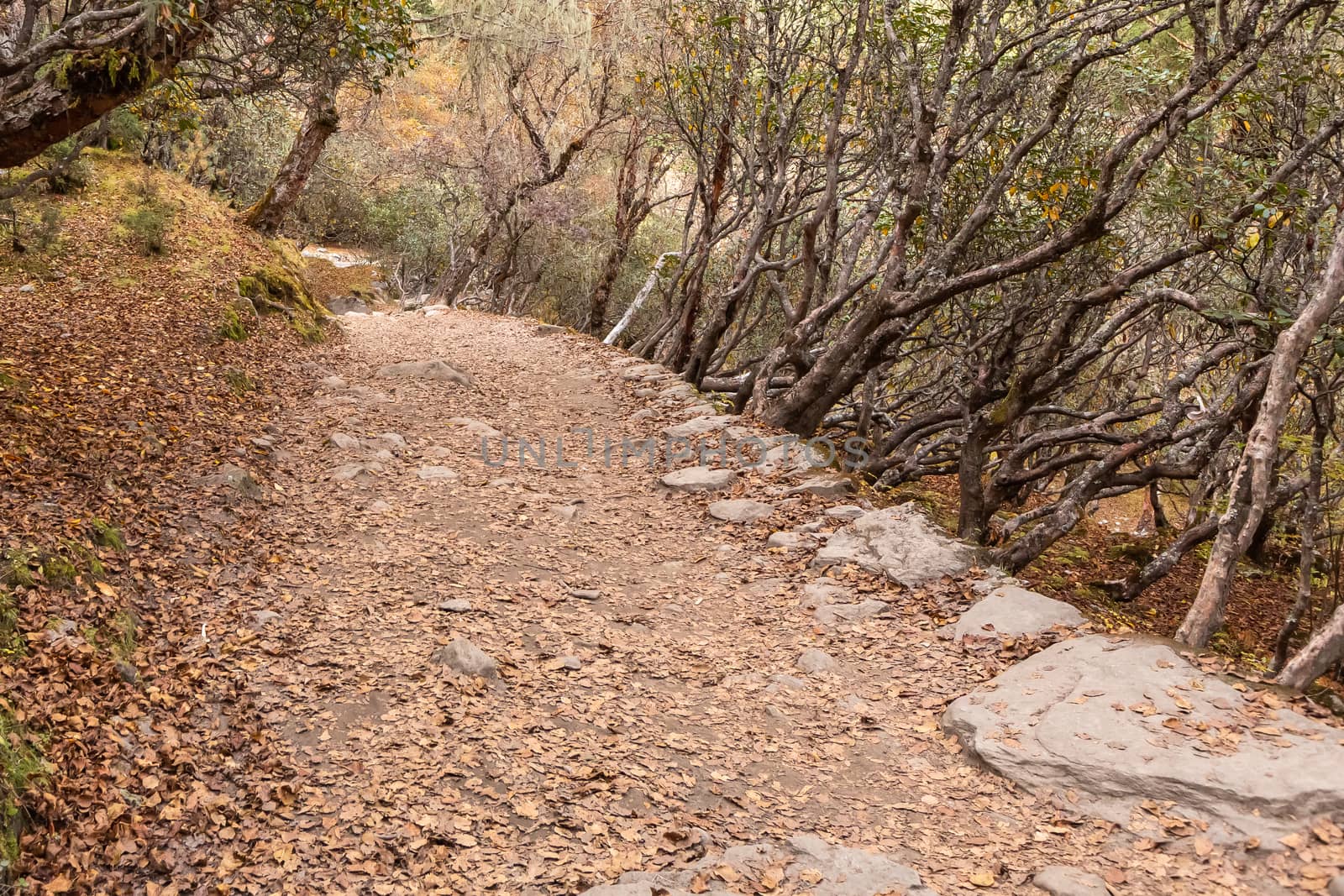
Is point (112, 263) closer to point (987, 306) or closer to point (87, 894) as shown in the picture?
point (87, 894)

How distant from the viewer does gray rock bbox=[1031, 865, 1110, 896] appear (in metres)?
3.40

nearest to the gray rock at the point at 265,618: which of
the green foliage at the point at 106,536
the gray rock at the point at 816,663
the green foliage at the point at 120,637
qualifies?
→ the green foliage at the point at 120,637

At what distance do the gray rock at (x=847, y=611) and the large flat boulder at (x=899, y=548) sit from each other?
1.38 ft

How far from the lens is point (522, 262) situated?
84.7 ft

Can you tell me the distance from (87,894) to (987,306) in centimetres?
1026

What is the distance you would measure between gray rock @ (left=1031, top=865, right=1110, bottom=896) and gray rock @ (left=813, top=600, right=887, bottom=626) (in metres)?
2.67

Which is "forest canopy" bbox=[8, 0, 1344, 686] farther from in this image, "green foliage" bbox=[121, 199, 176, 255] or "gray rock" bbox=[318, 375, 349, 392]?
"gray rock" bbox=[318, 375, 349, 392]

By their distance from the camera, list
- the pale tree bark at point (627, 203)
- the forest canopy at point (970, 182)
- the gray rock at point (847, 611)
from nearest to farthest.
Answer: the forest canopy at point (970, 182), the gray rock at point (847, 611), the pale tree bark at point (627, 203)

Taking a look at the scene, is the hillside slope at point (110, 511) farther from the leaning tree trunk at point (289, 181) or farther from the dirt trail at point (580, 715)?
the leaning tree trunk at point (289, 181)

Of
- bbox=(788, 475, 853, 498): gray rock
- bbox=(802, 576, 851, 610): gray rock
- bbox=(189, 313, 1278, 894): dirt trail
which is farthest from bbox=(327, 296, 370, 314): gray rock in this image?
bbox=(802, 576, 851, 610): gray rock

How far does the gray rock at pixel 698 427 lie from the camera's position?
32.6 ft

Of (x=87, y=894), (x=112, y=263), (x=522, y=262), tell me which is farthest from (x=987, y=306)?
(x=522, y=262)

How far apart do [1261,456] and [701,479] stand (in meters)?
5.08

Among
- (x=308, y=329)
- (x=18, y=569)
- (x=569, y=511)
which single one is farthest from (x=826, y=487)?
(x=308, y=329)
